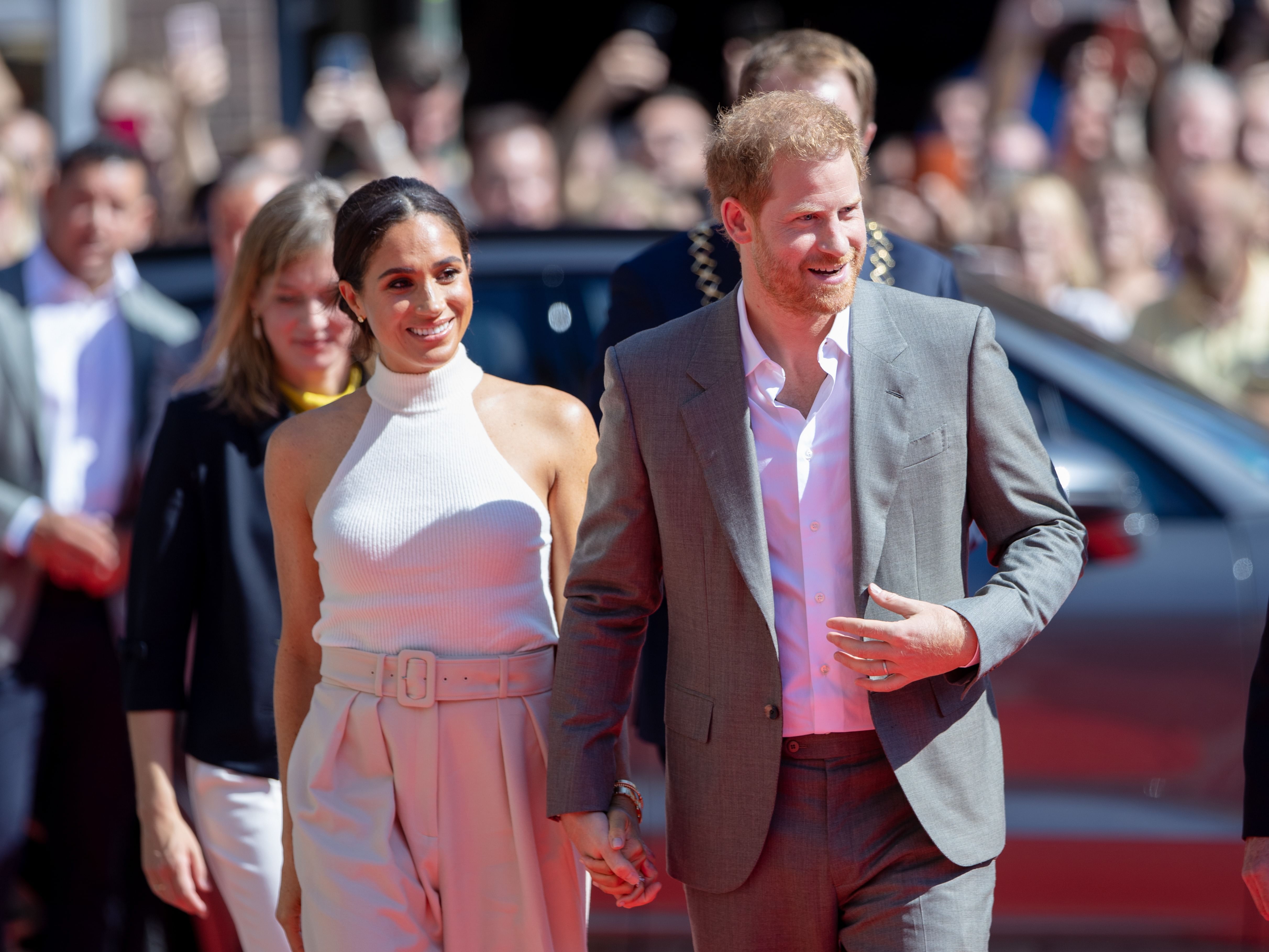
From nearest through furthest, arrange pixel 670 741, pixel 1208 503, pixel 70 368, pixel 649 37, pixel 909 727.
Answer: pixel 909 727 < pixel 670 741 < pixel 1208 503 < pixel 70 368 < pixel 649 37

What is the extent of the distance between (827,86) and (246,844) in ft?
6.14

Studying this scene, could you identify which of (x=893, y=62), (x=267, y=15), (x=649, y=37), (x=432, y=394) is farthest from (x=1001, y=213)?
(x=893, y=62)

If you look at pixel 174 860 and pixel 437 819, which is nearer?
pixel 437 819

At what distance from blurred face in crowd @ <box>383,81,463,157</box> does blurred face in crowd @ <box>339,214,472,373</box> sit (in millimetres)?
4332

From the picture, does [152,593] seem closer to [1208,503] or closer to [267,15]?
[1208,503]

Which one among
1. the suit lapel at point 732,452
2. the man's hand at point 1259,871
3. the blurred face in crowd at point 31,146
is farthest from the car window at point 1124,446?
the blurred face in crowd at point 31,146

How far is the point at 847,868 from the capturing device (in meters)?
2.55

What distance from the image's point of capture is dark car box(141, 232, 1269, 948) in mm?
4031

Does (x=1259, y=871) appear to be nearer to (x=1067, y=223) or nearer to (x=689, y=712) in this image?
(x=689, y=712)

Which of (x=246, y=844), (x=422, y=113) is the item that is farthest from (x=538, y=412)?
(x=422, y=113)

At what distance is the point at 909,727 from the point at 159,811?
160 centimetres

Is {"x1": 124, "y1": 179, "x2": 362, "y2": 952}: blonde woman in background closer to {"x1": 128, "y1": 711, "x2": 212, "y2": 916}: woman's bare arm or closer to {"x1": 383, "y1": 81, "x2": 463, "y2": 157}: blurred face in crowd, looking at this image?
{"x1": 128, "y1": 711, "x2": 212, "y2": 916}: woman's bare arm

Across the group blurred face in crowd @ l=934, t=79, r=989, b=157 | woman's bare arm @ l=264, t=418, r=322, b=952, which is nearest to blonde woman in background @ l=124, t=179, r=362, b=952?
woman's bare arm @ l=264, t=418, r=322, b=952

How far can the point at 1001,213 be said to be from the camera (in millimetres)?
6492
